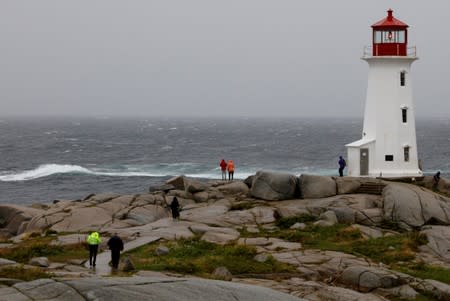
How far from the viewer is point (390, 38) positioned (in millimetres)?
39469

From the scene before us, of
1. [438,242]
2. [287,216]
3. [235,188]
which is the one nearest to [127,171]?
[235,188]

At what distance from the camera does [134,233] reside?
28.3 m

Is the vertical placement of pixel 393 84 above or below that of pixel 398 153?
above

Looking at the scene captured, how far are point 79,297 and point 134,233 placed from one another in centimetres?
1543

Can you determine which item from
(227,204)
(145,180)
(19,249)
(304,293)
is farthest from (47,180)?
(304,293)

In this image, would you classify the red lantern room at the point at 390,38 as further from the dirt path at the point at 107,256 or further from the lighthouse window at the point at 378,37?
the dirt path at the point at 107,256

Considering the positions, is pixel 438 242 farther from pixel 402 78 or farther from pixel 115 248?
pixel 402 78

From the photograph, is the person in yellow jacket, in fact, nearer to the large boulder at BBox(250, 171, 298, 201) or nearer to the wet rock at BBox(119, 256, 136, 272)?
the wet rock at BBox(119, 256, 136, 272)

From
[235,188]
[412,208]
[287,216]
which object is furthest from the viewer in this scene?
[235,188]

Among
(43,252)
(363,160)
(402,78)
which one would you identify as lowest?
(43,252)

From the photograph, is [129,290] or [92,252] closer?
[129,290]

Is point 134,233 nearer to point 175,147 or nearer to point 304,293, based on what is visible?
point 304,293

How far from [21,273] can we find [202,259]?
6975 mm

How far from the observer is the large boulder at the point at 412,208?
104 feet
